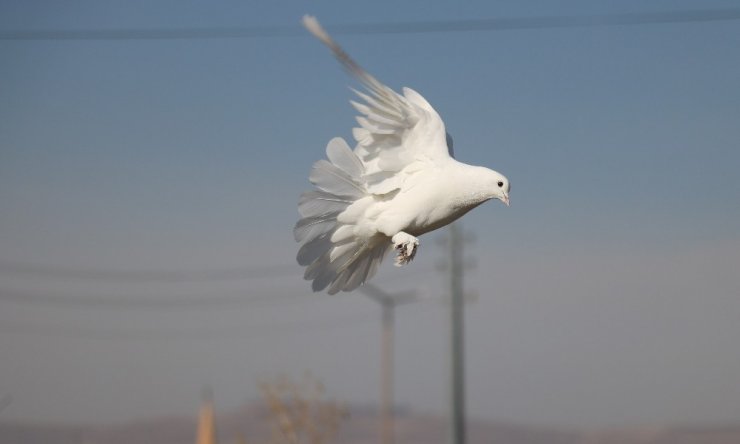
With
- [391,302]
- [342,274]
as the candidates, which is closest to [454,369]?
[391,302]

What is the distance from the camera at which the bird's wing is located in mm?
10297

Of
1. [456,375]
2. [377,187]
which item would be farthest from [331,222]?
[456,375]

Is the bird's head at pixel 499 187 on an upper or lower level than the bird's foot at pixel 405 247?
upper

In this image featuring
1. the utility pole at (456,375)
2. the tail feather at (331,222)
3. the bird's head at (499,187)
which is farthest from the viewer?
the utility pole at (456,375)

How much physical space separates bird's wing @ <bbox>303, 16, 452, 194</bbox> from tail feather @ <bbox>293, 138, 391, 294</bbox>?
0.14 meters

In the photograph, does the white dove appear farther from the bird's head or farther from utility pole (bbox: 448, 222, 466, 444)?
utility pole (bbox: 448, 222, 466, 444)

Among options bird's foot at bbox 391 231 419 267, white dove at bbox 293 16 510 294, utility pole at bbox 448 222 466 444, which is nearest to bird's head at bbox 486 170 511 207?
white dove at bbox 293 16 510 294

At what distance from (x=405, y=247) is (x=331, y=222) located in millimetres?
781

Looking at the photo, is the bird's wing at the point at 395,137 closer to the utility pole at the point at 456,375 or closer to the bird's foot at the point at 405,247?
the bird's foot at the point at 405,247

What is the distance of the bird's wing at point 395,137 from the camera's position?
33.8 feet

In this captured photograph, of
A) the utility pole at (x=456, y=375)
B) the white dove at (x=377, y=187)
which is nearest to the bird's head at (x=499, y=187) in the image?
the white dove at (x=377, y=187)

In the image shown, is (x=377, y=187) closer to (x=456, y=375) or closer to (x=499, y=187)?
(x=499, y=187)

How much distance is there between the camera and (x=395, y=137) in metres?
10.4

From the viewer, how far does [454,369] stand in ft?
117
